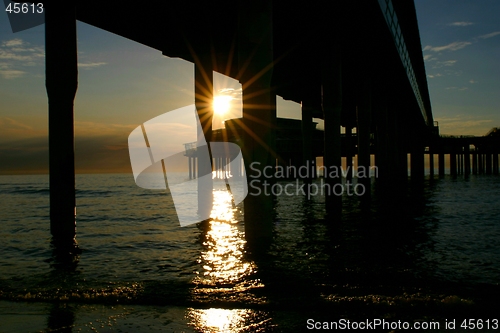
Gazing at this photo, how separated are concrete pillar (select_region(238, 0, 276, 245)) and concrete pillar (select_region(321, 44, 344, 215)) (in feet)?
29.3

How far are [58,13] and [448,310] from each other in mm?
12564

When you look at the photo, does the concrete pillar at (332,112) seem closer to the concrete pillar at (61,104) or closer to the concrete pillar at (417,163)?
the concrete pillar at (61,104)

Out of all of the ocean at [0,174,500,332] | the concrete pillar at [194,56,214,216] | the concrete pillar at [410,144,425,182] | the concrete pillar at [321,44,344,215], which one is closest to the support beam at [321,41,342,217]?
the concrete pillar at [321,44,344,215]

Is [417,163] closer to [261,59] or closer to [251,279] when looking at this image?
[261,59]

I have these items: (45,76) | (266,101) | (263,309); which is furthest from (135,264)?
(45,76)

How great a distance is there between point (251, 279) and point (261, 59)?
6.15 meters

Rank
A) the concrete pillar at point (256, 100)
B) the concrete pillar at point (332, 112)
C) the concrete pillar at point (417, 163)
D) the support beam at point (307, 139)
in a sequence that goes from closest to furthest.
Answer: the concrete pillar at point (256, 100)
the concrete pillar at point (332, 112)
the support beam at point (307, 139)
the concrete pillar at point (417, 163)

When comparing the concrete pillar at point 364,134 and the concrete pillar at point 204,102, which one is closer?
the concrete pillar at point 204,102

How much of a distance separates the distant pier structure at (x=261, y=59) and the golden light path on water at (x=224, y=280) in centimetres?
126

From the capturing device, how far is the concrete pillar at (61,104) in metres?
12.1

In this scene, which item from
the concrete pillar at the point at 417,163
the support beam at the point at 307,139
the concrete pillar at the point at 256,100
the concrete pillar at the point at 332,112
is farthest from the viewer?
the concrete pillar at the point at 417,163

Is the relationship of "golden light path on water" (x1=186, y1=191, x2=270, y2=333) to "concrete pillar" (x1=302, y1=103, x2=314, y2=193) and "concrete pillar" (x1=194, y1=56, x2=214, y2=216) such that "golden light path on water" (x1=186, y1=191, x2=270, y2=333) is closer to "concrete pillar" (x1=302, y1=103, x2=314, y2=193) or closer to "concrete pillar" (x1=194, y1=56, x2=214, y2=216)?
"concrete pillar" (x1=194, y1=56, x2=214, y2=216)

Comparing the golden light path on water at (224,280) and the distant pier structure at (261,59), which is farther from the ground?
the distant pier structure at (261,59)

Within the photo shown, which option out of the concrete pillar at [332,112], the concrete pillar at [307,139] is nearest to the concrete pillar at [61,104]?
the concrete pillar at [332,112]
